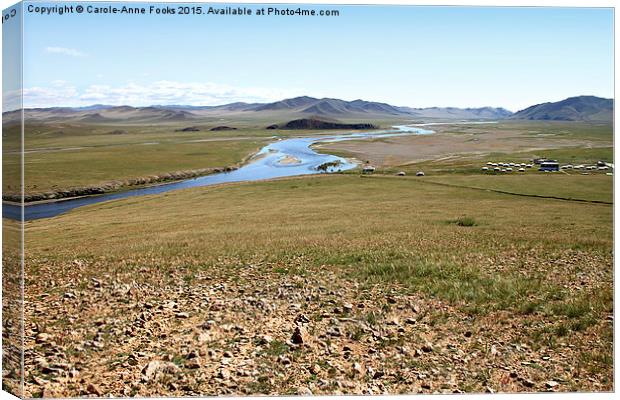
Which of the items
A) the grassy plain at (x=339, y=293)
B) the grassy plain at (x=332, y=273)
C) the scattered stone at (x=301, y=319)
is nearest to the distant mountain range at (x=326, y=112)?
the grassy plain at (x=332, y=273)

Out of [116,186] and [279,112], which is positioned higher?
[279,112]

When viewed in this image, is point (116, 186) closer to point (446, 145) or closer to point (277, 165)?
point (277, 165)

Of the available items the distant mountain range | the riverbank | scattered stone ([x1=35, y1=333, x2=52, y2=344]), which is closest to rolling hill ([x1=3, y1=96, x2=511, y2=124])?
the distant mountain range

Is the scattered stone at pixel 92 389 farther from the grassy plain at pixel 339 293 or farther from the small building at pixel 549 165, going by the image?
the small building at pixel 549 165

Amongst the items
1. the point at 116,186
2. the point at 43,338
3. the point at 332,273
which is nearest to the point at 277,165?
the point at 332,273

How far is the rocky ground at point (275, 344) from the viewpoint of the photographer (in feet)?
22.1

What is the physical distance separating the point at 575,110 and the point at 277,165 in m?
5.32

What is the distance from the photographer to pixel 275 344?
23.2 feet

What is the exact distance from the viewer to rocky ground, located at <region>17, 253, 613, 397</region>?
673 cm

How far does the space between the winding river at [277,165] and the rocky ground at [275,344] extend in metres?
1.58

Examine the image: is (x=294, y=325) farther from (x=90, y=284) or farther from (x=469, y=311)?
(x=90, y=284)

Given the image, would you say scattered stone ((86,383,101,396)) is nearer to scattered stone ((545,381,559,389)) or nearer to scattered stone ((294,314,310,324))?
scattered stone ((294,314,310,324))

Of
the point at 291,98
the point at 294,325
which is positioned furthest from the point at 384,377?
the point at 291,98

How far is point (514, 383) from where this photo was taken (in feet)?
22.4
